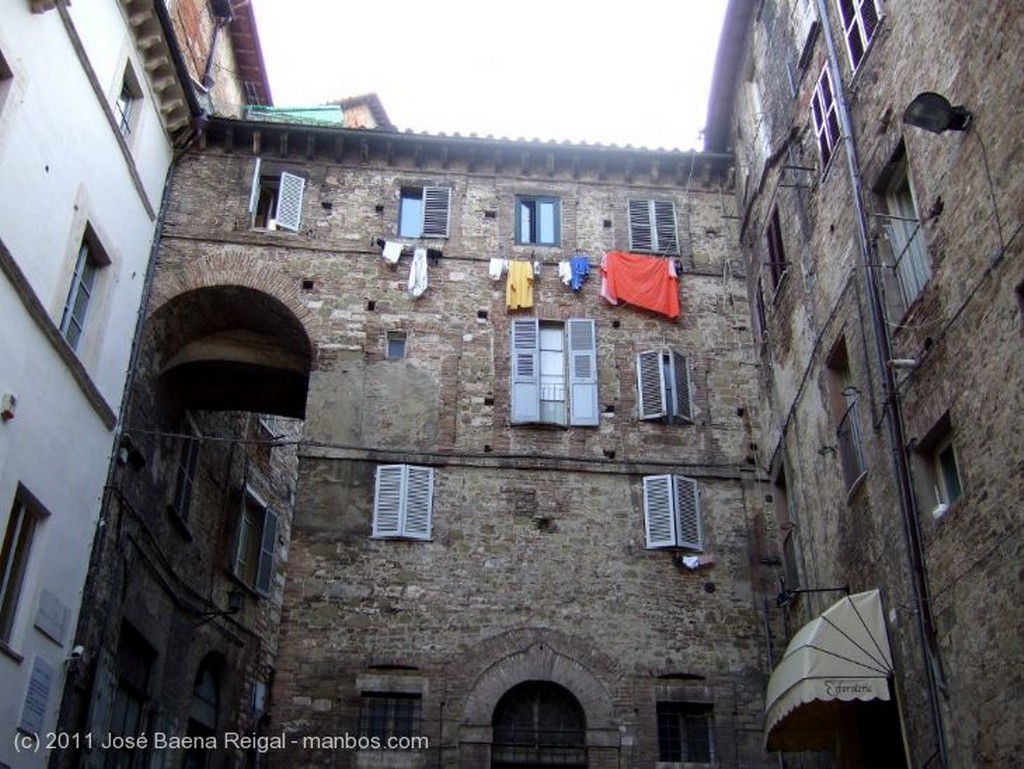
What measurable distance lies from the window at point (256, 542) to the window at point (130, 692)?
350cm

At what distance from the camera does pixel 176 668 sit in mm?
16531

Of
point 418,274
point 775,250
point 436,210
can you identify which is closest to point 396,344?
point 418,274

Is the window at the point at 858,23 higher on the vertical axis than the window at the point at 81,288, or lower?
higher

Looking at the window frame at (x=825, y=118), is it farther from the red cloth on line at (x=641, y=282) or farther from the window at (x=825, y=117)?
the red cloth on line at (x=641, y=282)

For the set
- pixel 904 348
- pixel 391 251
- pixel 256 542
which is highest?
pixel 391 251

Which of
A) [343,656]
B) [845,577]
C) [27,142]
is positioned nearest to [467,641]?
[343,656]

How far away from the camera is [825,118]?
1291 centimetres

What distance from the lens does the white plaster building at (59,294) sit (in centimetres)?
1109

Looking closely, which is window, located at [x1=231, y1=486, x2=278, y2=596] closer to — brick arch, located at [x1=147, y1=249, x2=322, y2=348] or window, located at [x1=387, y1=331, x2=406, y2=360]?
brick arch, located at [x1=147, y1=249, x2=322, y2=348]

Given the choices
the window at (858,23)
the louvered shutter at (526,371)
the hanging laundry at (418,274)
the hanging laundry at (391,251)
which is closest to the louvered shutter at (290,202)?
the hanging laundry at (391,251)

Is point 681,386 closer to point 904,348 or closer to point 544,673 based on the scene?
point 544,673

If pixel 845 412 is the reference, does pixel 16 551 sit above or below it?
below

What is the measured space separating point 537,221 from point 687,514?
529cm

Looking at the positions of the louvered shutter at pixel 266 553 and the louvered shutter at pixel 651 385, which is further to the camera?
the louvered shutter at pixel 266 553
